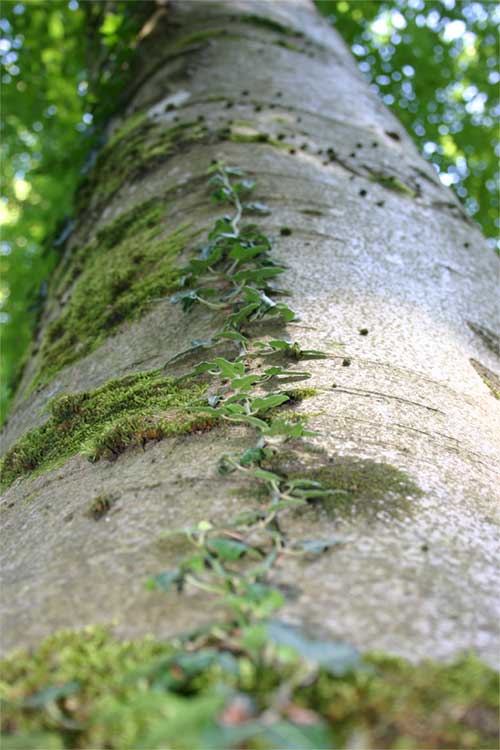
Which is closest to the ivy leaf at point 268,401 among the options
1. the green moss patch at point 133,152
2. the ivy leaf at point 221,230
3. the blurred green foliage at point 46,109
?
the ivy leaf at point 221,230

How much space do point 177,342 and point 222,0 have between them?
9.18 feet

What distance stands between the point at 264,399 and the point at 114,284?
83 cm

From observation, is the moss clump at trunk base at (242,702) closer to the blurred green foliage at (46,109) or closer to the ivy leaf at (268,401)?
the ivy leaf at (268,401)

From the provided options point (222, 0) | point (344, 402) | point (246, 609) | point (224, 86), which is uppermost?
point (222, 0)

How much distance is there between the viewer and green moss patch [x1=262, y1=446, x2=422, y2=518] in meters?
0.94

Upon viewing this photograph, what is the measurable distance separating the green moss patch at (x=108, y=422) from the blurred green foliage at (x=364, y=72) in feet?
10.7

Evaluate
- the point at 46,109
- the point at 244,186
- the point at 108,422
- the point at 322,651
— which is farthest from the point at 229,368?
the point at 46,109

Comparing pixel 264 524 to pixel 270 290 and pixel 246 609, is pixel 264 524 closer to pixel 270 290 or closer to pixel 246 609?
pixel 246 609

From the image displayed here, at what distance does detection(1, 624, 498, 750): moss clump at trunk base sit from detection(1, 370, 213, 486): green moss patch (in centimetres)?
50

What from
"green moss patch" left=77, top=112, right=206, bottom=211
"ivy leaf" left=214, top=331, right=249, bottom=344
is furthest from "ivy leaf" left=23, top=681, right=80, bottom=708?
"green moss patch" left=77, top=112, right=206, bottom=211

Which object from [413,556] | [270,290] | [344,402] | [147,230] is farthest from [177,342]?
[413,556]

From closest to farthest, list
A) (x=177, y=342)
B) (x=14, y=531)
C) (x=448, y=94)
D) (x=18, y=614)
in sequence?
(x=18, y=614)
(x=14, y=531)
(x=177, y=342)
(x=448, y=94)

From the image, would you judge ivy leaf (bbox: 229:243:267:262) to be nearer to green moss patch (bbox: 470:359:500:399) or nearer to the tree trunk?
the tree trunk

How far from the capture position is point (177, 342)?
1.46 m
